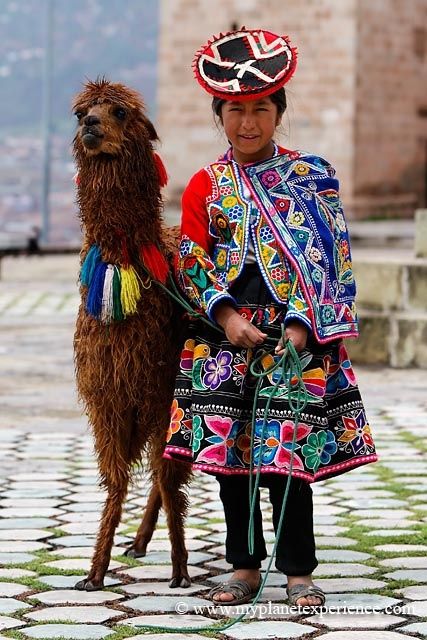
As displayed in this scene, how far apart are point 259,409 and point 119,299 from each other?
0.58 meters

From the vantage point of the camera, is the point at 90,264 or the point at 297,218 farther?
the point at 90,264

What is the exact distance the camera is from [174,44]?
34375 mm

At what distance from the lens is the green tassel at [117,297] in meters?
5.05

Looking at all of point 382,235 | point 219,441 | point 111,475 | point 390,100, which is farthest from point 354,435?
point 390,100

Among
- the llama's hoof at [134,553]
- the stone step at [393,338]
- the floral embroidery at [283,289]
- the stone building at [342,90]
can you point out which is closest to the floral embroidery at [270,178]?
the floral embroidery at [283,289]

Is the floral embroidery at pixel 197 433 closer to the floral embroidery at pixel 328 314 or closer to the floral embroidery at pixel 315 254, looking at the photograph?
the floral embroidery at pixel 328 314

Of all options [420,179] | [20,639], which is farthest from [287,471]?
[420,179]

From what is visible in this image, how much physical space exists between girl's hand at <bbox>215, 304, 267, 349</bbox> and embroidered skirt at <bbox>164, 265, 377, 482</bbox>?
0.07 m

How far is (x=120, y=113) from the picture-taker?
509 cm

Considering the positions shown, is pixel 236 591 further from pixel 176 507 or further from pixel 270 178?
pixel 270 178

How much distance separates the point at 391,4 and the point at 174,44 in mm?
4784

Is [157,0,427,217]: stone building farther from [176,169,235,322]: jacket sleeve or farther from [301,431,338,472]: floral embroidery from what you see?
[301,431,338,472]: floral embroidery

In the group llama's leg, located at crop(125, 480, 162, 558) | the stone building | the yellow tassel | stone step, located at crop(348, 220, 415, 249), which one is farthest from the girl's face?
the stone building

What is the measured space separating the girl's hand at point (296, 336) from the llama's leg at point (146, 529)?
1.07 metres
